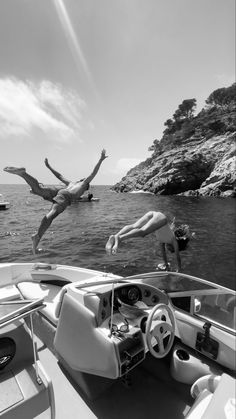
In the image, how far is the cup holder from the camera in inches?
168

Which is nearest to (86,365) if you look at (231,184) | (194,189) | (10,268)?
(10,268)

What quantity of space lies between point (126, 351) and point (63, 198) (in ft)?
18.2

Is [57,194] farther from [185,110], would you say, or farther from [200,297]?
[185,110]

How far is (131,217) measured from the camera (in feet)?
117

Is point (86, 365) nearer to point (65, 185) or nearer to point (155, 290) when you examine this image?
point (155, 290)

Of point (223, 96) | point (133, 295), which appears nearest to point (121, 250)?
point (133, 295)

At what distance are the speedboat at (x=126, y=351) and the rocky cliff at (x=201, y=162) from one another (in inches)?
2386

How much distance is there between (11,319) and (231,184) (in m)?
65.7

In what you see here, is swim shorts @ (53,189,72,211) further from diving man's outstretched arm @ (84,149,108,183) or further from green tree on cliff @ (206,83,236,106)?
green tree on cliff @ (206,83,236,106)

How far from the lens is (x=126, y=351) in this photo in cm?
346

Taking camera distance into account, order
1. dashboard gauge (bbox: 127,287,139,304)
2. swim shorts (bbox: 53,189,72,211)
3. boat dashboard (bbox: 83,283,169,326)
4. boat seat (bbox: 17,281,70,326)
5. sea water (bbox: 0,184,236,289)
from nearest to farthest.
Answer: boat dashboard (bbox: 83,283,169,326) → dashboard gauge (bbox: 127,287,139,304) → boat seat (bbox: 17,281,70,326) → swim shorts (bbox: 53,189,72,211) → sea water (bbox: 0,184,236,289)

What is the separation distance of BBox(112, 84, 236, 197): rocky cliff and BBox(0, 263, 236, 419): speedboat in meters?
60.6

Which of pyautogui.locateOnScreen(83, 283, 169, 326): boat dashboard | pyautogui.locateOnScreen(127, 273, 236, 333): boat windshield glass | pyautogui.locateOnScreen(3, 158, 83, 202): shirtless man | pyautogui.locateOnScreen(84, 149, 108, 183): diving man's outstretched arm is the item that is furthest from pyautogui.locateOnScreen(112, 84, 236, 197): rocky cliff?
pyautogui.locateOnScreen(83, 283, 169, 326): boat dashboard

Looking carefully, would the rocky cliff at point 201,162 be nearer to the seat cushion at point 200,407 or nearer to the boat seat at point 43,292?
the boat seat at point 43,292
